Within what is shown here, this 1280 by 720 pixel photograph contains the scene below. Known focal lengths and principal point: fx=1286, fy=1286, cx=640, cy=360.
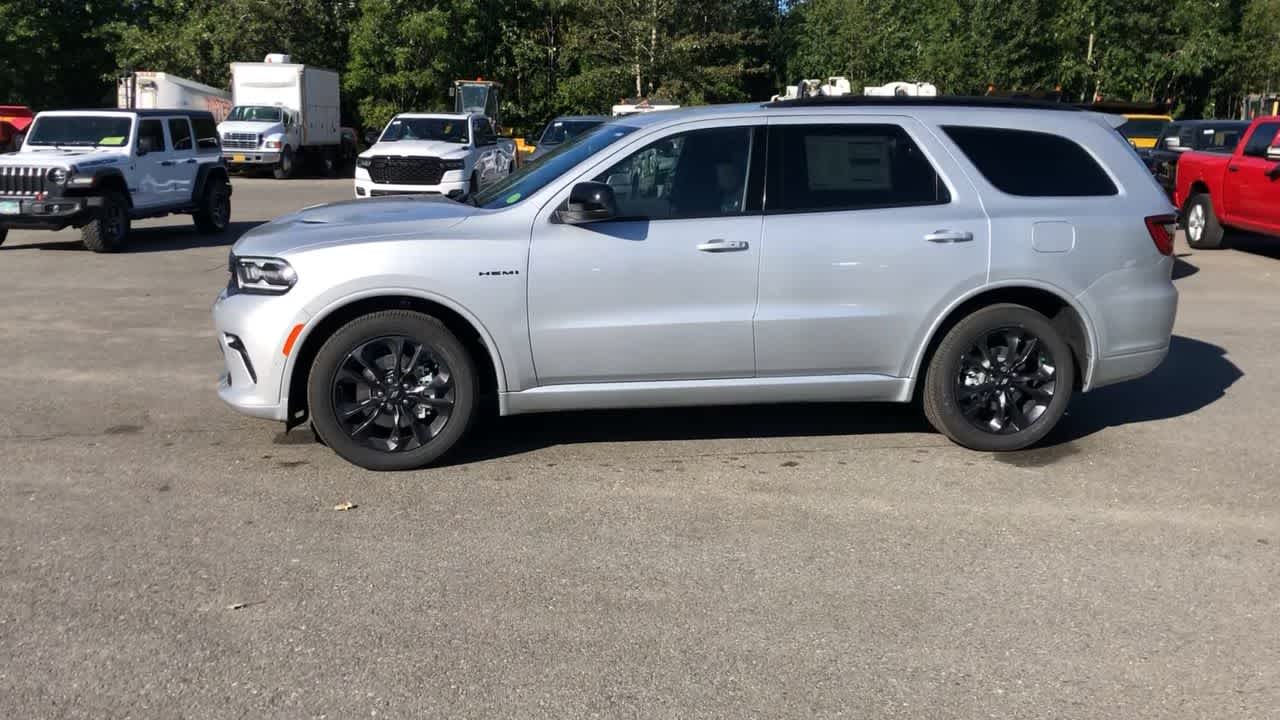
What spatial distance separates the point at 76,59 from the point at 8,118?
1836 centimetres

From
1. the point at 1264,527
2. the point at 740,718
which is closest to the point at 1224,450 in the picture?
the point at 1264,527

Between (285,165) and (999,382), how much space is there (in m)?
32.2

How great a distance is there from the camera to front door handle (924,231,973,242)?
21.4 ft

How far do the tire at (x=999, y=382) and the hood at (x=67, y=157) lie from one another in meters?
12.6

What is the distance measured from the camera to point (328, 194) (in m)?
30.3

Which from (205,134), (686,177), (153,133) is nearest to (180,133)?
(153,133)

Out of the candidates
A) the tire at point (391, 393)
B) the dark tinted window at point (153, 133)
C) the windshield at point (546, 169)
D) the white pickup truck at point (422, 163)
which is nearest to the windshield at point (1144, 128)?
the white pickup truck at point (422, 163)

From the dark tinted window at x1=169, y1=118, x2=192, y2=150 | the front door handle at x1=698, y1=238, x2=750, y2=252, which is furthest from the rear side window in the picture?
the dark tinted window at x1=169, y1=118, x2=192, y2=150

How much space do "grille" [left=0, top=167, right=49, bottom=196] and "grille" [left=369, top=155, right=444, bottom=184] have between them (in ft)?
24.5

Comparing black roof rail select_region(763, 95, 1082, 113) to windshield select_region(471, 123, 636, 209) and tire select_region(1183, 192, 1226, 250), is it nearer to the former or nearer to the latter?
windshield select_region(471, 123, 636, 209)

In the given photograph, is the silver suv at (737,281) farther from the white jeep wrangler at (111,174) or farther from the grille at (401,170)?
the grille at (401,170)

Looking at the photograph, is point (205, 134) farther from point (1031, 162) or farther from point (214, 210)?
point (1031, 162)

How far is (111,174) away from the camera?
16.1m

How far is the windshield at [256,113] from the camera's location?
3659 cm
